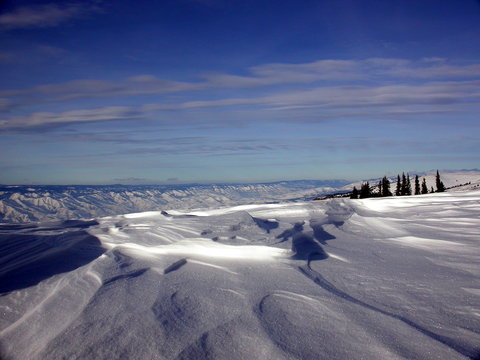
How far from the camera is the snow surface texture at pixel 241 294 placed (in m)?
2.43

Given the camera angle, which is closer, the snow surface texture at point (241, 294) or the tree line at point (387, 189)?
the snow surface texture at point (241, 294)

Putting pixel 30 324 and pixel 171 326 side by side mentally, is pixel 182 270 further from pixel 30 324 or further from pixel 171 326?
pixel 30 324

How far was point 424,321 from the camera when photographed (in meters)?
2.72

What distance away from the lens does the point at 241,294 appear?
129 inches

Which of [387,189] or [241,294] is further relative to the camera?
[387,189]

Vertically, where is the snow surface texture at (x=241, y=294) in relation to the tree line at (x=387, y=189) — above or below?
below

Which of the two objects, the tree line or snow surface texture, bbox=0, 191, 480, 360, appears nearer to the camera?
snow surface texture, bbox=0, 191, 480, 360

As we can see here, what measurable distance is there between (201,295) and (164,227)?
3.21 meters

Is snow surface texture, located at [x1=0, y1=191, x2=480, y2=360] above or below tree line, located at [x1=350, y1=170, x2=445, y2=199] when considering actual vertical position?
below

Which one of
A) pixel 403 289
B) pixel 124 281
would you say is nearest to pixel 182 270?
pixel 124 281

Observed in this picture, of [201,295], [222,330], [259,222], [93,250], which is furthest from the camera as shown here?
[259,222]

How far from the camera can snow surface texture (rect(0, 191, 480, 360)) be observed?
2430 mm

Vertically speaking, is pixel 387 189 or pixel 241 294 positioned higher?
pixel 387 189

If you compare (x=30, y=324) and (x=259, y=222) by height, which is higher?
(x=259, y=222)
